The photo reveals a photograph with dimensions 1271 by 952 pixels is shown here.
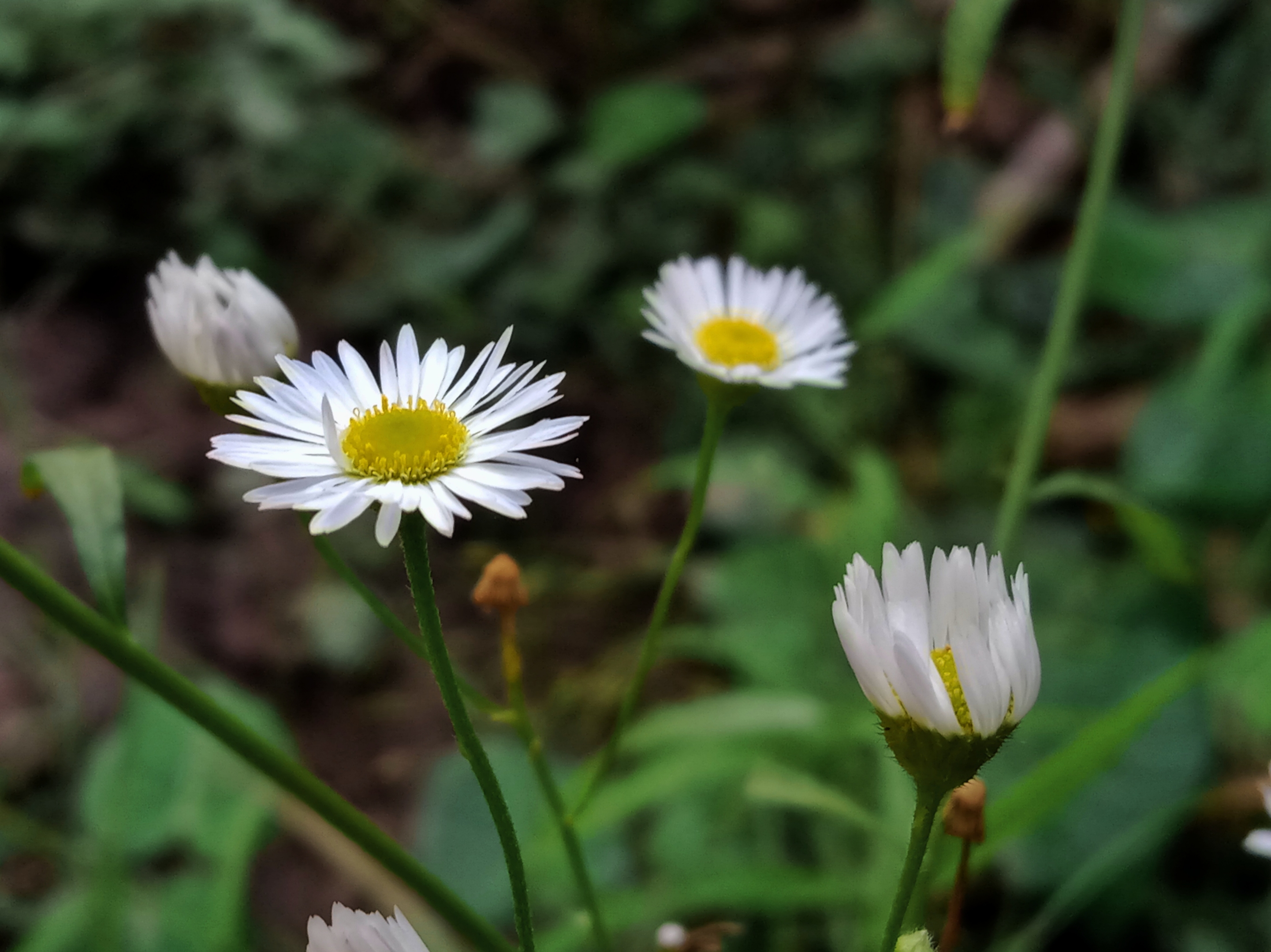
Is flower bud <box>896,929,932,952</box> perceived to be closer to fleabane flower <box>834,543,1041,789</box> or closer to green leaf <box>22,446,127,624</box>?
fleabane flower <box>834,543,1041,789</box>

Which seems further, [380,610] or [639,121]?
[639,121]

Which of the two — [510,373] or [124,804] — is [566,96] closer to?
[124,804]

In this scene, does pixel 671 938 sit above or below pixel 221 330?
below

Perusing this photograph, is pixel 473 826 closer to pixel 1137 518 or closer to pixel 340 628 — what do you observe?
pixel 340 628

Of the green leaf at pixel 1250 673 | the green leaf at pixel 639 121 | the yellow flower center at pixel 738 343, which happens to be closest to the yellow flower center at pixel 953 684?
the yellow flower center at pixel 738 343

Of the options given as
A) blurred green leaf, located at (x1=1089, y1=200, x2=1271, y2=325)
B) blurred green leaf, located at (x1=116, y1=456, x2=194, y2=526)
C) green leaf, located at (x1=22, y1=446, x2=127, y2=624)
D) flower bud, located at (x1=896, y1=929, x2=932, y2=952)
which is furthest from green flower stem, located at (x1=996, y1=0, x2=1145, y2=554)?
blurred green leaf, located at (x1=116, y1=456, x2=194, y2=526)

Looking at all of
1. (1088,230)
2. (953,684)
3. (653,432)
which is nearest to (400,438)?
(953,684)
